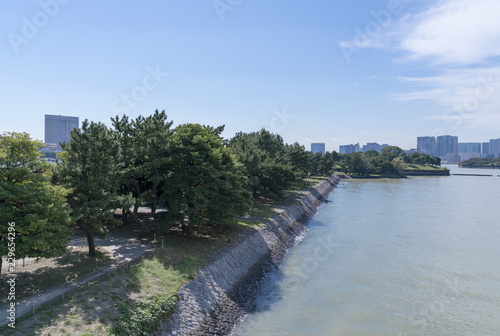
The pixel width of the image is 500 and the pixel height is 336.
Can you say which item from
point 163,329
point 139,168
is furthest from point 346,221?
point 163,329

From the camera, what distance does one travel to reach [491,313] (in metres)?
24.7

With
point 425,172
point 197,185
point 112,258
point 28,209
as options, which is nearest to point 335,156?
point 425,172

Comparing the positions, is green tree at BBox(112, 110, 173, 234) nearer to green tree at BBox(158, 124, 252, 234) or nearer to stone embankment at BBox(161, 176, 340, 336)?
green tree at BBox(158, 124, 252, 234)

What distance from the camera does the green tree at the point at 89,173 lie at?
2350 centimetres

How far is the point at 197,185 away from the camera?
109 feet

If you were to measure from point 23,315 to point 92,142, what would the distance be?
12347mm

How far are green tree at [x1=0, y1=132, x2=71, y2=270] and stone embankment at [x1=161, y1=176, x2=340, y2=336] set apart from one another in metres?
8.63

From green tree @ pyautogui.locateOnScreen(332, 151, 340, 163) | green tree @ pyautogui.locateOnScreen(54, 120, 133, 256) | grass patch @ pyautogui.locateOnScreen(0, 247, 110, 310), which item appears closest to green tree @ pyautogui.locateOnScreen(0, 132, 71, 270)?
grass patch @ pyautogui.locateOnScreen(0, 247, 110, 310)

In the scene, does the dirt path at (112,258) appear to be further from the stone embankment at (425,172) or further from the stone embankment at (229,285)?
the stone embankment at (425,172)

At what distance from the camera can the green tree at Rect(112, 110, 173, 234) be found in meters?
31.2

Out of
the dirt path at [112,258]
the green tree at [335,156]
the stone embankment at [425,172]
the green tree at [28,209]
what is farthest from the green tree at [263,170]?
the stone embankment at [425,172]

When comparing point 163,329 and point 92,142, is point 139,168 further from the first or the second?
point 163,329

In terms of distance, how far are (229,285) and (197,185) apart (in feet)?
36.2

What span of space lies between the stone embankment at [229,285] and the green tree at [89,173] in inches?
343
